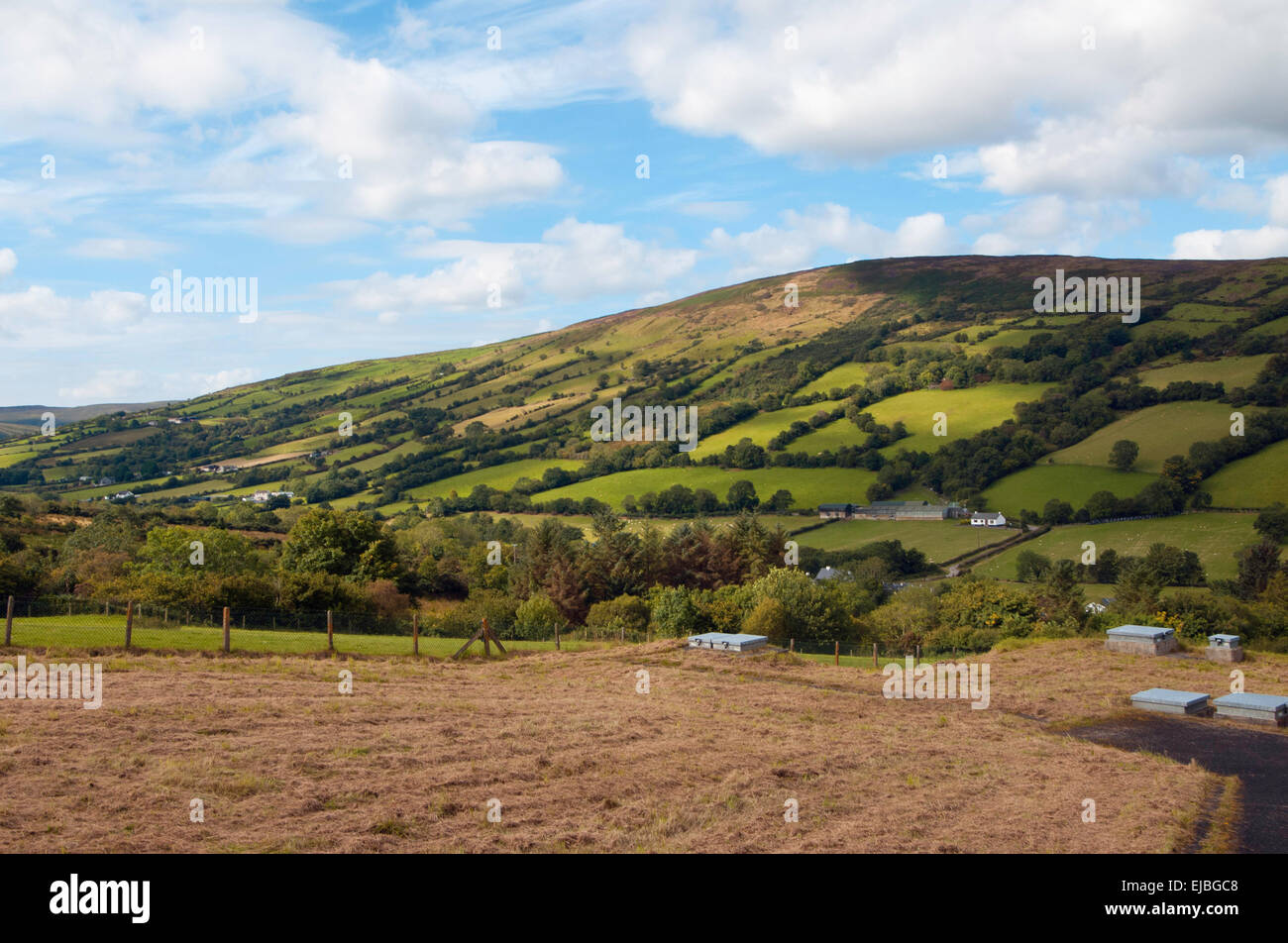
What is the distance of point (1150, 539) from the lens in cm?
7731

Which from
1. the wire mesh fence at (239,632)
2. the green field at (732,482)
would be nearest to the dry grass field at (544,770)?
the wire mesh fence at (239,632)

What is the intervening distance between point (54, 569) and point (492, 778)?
129 feet

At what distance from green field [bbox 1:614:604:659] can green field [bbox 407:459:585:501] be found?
278ft

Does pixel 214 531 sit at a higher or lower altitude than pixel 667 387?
lower

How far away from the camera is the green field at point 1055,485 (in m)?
87.6

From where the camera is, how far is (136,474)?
146 m

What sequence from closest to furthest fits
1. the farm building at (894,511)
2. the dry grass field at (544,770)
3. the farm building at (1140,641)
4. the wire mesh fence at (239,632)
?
the dry grass field at (544,770) < the wire mesh fence at (239,632) < the farm building at (1140,641) < the farm building at (894,511)

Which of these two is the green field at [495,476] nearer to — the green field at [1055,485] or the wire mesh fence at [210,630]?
the green field at [1055,485]

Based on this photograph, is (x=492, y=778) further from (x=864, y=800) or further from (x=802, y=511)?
(x=802, y=511)

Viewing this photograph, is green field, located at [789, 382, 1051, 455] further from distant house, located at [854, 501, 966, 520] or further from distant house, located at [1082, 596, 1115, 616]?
distant house, located at [1082, 596, 1115, 616]

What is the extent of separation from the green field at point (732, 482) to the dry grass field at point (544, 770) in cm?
7569

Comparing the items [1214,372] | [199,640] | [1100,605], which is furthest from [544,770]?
[1214,372]

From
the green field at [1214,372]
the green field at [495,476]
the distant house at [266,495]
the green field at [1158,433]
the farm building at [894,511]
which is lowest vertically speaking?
the farm building at [894,511]
